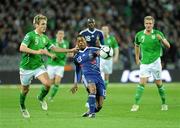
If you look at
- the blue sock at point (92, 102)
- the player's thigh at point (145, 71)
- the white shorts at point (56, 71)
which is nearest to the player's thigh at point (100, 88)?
the blue sock at point (92, 102)

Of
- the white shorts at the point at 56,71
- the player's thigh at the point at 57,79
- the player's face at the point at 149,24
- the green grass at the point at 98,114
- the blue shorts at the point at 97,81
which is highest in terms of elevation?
the player's face at the point at 149,24

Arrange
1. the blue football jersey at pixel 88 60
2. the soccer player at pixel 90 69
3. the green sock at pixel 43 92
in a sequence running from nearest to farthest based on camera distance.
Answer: the soccer player at pixel 90 69 < the blue football jersey at pixel 88 60 < the green sock at pixel 43 92

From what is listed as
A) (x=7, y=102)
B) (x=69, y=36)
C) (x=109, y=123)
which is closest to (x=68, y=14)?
(x=69, y=36)

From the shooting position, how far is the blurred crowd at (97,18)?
1352 inches

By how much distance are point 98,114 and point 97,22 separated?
18672 mm

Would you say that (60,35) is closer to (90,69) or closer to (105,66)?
(105,66)

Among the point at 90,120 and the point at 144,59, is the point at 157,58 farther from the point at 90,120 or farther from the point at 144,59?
the point at 90,120

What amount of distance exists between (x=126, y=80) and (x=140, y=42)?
43.9 feet

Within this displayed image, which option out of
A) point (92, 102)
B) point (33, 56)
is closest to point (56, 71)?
point (33, 56)

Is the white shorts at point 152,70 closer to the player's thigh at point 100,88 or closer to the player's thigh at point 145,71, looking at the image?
the player's thigh at point 145,71

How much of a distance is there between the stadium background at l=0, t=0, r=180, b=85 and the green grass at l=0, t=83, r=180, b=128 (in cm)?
489

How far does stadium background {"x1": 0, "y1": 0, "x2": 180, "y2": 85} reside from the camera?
1313 inches

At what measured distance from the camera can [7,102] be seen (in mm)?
22250

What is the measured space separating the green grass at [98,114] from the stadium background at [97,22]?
16.0 ft
